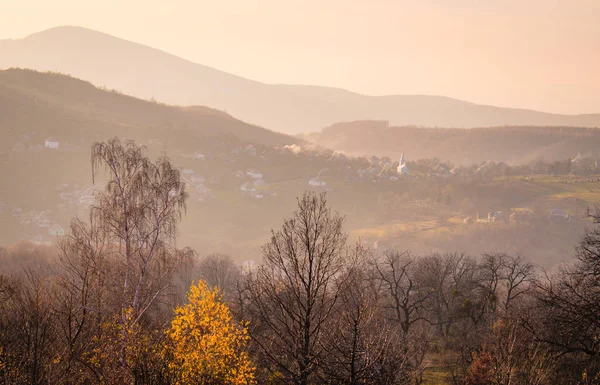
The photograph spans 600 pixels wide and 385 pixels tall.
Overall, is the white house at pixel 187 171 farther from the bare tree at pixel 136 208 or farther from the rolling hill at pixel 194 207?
the bare tree at pixel 136 208

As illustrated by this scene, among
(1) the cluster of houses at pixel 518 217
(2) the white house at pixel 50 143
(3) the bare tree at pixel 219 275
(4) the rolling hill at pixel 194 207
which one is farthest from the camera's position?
(1) the cluster of houses at pixel 518 217

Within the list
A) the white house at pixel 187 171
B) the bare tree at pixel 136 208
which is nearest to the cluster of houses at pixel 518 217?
the white house at pixel 187 171

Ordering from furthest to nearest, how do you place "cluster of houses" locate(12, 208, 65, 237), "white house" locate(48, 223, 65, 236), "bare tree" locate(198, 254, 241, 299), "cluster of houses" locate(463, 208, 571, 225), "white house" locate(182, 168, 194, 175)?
1. "white house" locate(182, 168, 194, 175)
2. "cluster of houses" locate(463, 208, 571, 225)
3. "white house" locate(48, 223, 65, 236)
4. "cluster of houses" locate(12, 208, 65, 237)
5. "bare tree" locate(198, 254, 241, 299)

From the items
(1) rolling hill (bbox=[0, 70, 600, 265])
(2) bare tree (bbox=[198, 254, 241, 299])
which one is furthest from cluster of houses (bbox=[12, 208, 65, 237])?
(2) bare tree (bbox=[198, 254, 241, 299])

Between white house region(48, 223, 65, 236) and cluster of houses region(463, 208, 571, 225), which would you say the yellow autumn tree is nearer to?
white house region(48, 223, 65, 236)

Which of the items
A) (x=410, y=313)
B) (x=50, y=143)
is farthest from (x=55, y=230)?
(x=410, y=313)

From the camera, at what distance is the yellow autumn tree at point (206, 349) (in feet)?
50.0

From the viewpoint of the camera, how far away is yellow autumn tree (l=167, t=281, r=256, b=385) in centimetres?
1523

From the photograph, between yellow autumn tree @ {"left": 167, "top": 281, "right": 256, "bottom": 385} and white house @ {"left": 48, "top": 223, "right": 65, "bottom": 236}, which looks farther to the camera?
white house @ {"left": 48, "top": 223, "right": 65, "bottom": 236}

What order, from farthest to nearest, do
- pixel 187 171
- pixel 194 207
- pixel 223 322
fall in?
pixel 187 171 < pixel 194 207 < pixel 223 322

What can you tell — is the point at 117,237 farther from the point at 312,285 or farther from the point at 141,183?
the point at 312,285

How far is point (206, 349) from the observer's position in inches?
631

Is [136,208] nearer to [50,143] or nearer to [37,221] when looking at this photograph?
[37,221]

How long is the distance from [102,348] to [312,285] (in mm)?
8787
